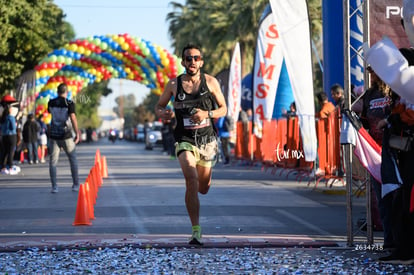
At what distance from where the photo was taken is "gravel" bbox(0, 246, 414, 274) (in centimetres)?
741

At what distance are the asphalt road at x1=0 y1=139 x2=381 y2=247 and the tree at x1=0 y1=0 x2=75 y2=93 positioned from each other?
1579 centimetres

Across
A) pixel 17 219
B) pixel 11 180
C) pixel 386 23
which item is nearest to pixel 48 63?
pixel 11 180

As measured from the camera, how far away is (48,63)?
3506 cm

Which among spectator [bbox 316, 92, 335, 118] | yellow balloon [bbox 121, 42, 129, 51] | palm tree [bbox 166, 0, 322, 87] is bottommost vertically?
spectator [bbox 316, 92, 335, 118]

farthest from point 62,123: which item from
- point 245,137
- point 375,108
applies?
point 245,137

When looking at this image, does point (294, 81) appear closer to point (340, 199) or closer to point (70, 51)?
point (340, 199)

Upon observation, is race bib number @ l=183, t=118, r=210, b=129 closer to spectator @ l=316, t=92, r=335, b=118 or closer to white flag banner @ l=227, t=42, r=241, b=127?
spectator @ l=316, t=92, r=335, b=118

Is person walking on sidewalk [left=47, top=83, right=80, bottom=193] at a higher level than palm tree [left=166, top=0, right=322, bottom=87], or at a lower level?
lower

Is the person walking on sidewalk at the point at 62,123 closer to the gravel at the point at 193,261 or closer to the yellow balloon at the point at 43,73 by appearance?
the gravel at the point at 193,261

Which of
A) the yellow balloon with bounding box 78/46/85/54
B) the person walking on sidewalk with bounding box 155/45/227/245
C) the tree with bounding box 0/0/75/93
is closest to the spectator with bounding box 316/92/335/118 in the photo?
the person walking on sidewalk with bounding box 155/45/227/245

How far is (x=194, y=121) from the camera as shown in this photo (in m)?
9.27

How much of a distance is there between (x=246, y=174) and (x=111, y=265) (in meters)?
15.4

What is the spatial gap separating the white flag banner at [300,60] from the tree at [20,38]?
20.5 metres

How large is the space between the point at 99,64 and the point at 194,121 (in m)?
28.3
